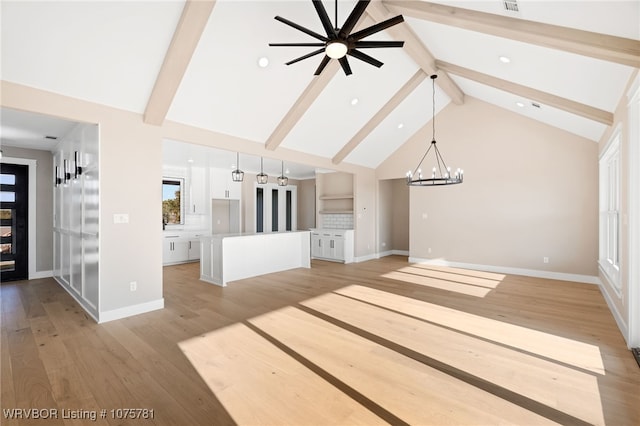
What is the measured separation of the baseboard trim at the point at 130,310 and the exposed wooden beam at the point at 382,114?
4.96 m

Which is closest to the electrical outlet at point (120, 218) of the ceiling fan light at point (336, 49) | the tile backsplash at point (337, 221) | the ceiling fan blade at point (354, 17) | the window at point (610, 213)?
the ceiling fan light at point (336, 49)

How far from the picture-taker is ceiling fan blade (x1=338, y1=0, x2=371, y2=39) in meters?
2.30

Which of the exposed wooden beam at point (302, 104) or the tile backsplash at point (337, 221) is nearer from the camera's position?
the exposed wooden beam at point (302, 104)

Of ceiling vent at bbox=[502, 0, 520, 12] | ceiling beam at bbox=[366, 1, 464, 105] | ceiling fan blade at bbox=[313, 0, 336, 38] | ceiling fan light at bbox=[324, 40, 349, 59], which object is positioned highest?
ceiling beam at bbox=[366, 1, 464, 105]

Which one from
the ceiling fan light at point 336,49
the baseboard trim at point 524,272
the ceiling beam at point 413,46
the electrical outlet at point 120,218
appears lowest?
the baseboard trim at point 524,272

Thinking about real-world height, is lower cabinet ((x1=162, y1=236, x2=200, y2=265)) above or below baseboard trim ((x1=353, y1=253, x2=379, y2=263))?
above

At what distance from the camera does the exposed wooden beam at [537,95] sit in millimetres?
3995

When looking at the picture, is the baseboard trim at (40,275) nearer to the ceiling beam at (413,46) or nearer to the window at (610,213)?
the ceiling beam at (413,46)

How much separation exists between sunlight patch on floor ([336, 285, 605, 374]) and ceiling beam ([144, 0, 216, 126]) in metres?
3.91

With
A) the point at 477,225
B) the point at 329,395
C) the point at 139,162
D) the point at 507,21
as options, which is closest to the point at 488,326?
the point at 329,395

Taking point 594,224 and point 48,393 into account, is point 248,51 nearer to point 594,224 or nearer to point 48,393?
point 48,393

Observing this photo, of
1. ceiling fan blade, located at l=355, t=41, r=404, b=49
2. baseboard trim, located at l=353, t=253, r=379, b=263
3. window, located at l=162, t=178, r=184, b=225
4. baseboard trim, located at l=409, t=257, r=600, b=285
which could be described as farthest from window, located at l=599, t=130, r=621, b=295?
window, located at l=162, t=178, r=184, b=225

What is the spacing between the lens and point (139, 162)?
3877 mm

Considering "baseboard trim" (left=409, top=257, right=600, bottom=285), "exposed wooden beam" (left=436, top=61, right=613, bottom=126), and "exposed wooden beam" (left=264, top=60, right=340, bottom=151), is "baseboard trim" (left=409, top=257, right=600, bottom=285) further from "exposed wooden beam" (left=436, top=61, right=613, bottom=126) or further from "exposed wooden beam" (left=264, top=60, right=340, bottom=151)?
"exposed wooden beam" (left=264, top=60, right=340, bottom=151)
